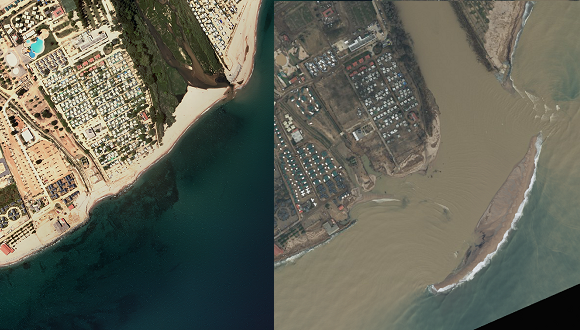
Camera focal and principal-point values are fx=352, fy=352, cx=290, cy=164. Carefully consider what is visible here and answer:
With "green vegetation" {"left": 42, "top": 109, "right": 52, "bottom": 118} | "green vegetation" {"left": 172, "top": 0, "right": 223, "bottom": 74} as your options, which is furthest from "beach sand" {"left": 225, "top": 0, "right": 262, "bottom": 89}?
"green vegetation" {"left": 42, "top": 109, "right": 52, "bottom": 118}

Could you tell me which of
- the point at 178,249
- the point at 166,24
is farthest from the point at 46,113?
the point at 178,249

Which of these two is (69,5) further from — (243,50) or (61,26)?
(243,50)

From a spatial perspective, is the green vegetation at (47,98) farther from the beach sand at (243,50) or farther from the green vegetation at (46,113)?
the beach sand at (243,50)

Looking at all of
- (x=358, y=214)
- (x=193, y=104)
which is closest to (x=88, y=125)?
(x=193, y=104)

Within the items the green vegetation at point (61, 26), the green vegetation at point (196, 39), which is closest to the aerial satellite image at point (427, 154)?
the green vegetation at point (196, 39)

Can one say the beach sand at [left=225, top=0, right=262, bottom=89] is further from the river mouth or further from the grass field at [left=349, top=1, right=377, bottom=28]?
the grass field at [left=349, top=1, right=377, bottom=28]

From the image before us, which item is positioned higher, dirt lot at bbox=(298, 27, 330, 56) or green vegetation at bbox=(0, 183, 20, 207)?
green vegetation at bbox=(0, 183, 20, 207)
